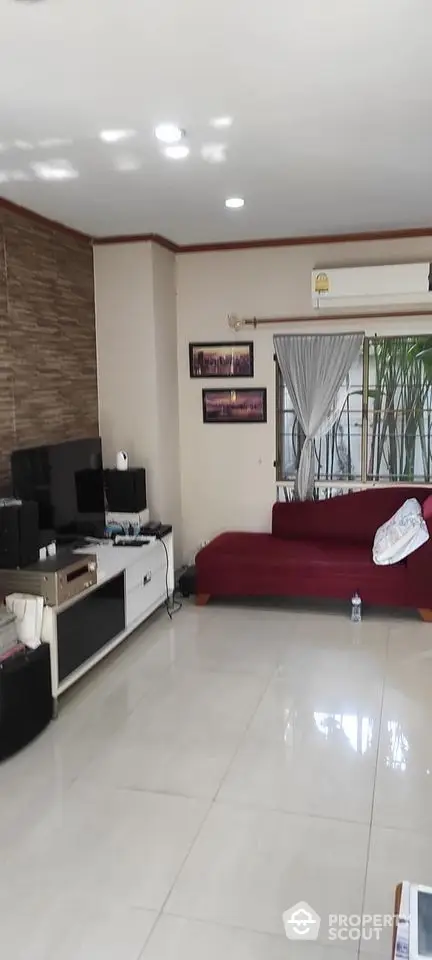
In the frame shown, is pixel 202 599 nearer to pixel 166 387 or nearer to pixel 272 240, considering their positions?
pixel 166 387

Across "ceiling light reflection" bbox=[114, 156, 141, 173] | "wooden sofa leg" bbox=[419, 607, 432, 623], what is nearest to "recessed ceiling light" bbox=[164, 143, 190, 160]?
"ceiling light reflection" bbox=[114, 156, 141, 173]

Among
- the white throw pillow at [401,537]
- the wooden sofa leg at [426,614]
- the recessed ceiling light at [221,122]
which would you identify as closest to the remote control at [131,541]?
the white throw pillow at [401,537]

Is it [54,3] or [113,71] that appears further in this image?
[113,71]

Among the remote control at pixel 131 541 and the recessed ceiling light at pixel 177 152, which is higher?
the recessed ceiling light at pixel 177 152

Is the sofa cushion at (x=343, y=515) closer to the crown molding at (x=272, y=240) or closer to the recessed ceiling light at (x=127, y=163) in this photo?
the crown molding at (x=272, y=240)

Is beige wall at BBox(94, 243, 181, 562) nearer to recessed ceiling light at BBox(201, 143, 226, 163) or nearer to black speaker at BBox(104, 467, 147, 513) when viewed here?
black speaker at BBox(104, 467, 147, 513)

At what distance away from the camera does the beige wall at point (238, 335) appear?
5.38m

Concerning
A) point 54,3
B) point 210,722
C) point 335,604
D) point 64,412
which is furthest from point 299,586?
point 54,3

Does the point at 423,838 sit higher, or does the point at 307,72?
the point at 307,72

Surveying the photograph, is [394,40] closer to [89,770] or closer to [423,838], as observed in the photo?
[423,838]

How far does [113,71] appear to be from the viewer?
97.0 inches

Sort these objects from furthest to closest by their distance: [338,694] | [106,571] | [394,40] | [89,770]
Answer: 1. [106,571]
2. [338,694]
3. [89,770]
4. [394,40]

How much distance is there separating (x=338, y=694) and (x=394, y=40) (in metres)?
2.80

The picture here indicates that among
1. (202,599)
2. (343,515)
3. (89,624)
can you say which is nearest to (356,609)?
(343,515)
